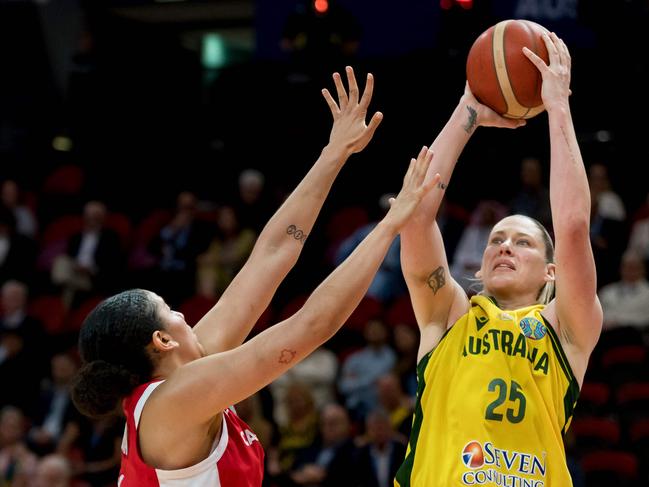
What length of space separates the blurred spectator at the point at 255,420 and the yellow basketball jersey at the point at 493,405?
454cm

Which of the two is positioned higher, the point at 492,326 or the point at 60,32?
the point at 60,32

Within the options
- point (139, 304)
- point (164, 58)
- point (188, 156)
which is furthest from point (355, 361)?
point (164, 58)

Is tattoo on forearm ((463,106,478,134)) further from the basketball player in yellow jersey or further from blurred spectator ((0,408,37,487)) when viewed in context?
blurred spectator ((0,408,37,487))

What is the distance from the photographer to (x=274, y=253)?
3.96 meters

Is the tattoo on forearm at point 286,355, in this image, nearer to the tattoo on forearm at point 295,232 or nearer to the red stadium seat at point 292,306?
the tattoo on forearm at point 295,232

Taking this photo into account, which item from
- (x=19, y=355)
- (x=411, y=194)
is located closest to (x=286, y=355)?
(x=411, y=194)

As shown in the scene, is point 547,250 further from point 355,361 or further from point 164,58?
point 164,58

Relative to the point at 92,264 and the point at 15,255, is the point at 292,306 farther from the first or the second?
the point at 15,255

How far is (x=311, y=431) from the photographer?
8656 mm

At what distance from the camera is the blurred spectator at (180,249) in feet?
34.9

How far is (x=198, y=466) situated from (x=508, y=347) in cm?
104

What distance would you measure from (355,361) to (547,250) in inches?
213

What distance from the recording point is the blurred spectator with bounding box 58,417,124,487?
877 cm

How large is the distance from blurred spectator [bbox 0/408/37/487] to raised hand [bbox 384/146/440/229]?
6302 millimetres
